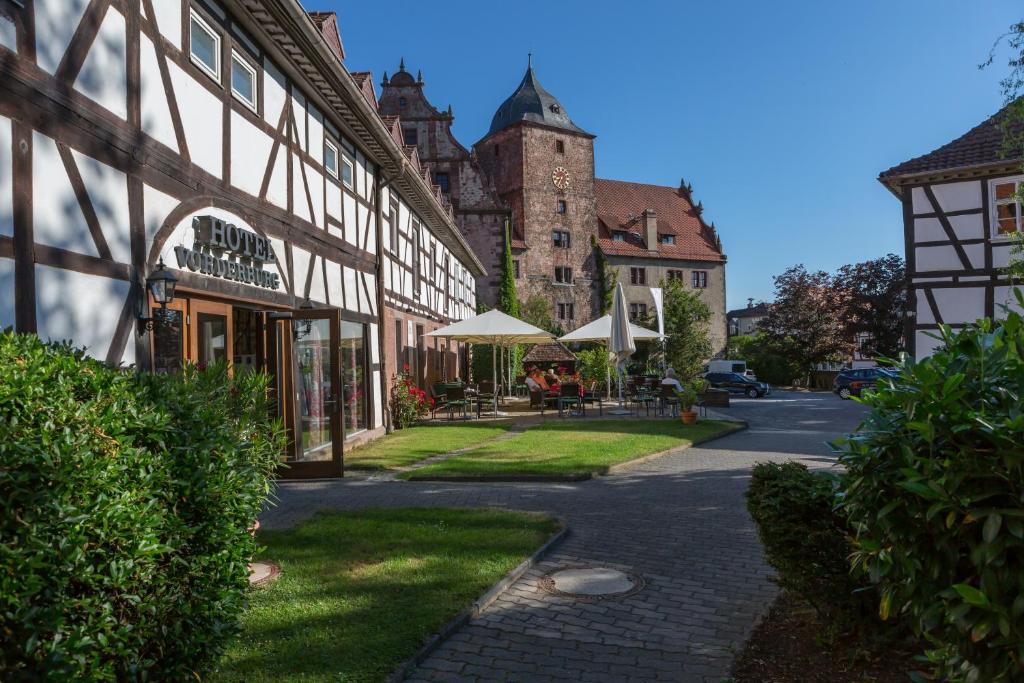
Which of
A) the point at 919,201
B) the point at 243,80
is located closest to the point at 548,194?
the point at 919,201

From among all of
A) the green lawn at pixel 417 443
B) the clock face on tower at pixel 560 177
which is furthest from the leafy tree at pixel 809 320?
the green lawn at pixel 417 443

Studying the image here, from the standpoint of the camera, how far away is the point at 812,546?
163 inches

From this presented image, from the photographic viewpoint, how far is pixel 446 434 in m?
15.3

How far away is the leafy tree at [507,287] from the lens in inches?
1558

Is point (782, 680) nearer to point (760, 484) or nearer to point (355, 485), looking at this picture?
point (760, 484)

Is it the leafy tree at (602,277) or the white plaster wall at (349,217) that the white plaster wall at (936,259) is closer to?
the white plaster wall at (349,217)

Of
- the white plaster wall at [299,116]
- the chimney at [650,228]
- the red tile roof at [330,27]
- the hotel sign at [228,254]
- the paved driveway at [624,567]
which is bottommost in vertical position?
the paved driveway at [624,567]

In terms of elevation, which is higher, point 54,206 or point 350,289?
point 350,289

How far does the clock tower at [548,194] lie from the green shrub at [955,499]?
41738 millimetres

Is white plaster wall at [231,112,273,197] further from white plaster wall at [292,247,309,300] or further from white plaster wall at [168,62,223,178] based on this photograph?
white plaster wall at [292,247,309,300]

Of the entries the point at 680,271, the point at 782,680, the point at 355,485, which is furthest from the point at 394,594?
the point at 680,271

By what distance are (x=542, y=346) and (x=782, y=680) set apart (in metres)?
26.4

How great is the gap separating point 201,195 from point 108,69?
1.82m

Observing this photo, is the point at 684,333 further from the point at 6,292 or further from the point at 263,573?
the point at 6,292
